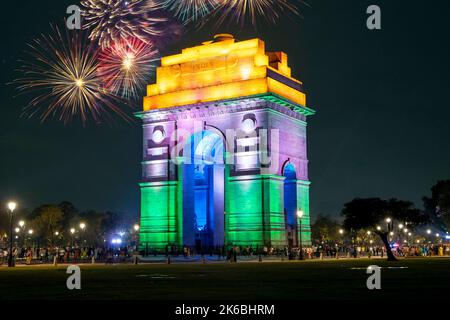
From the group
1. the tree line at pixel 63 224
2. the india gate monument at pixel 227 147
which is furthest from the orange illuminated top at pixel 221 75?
the tree line at pixel 63 224

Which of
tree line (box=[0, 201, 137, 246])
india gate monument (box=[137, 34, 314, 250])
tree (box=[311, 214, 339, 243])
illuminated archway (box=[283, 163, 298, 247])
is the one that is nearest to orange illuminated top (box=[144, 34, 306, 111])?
india gate monument (box=[137, 34, 314, 250])

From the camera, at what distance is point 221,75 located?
6444cm

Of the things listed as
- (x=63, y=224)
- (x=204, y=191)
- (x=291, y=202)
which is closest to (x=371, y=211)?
(x=291, y=202)

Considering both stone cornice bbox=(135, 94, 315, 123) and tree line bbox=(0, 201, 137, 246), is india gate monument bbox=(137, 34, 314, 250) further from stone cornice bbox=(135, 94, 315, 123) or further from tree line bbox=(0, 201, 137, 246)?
tree line bbox=(0, 201, 137, 246)

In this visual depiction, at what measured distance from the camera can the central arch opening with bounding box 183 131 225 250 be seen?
66000mm

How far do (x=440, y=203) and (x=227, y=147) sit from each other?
4613 centimetres

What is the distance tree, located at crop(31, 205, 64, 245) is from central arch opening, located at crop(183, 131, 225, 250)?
184 ft

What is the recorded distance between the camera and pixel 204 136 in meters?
67.0

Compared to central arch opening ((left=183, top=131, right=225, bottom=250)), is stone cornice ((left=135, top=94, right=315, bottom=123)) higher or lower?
higher

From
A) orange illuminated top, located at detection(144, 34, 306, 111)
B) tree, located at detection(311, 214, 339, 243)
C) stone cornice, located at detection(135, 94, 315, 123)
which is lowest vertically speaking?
tree, located at detection(311, 214, 339, 243)

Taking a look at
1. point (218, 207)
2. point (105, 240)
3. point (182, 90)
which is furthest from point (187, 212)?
point (105, 240)
